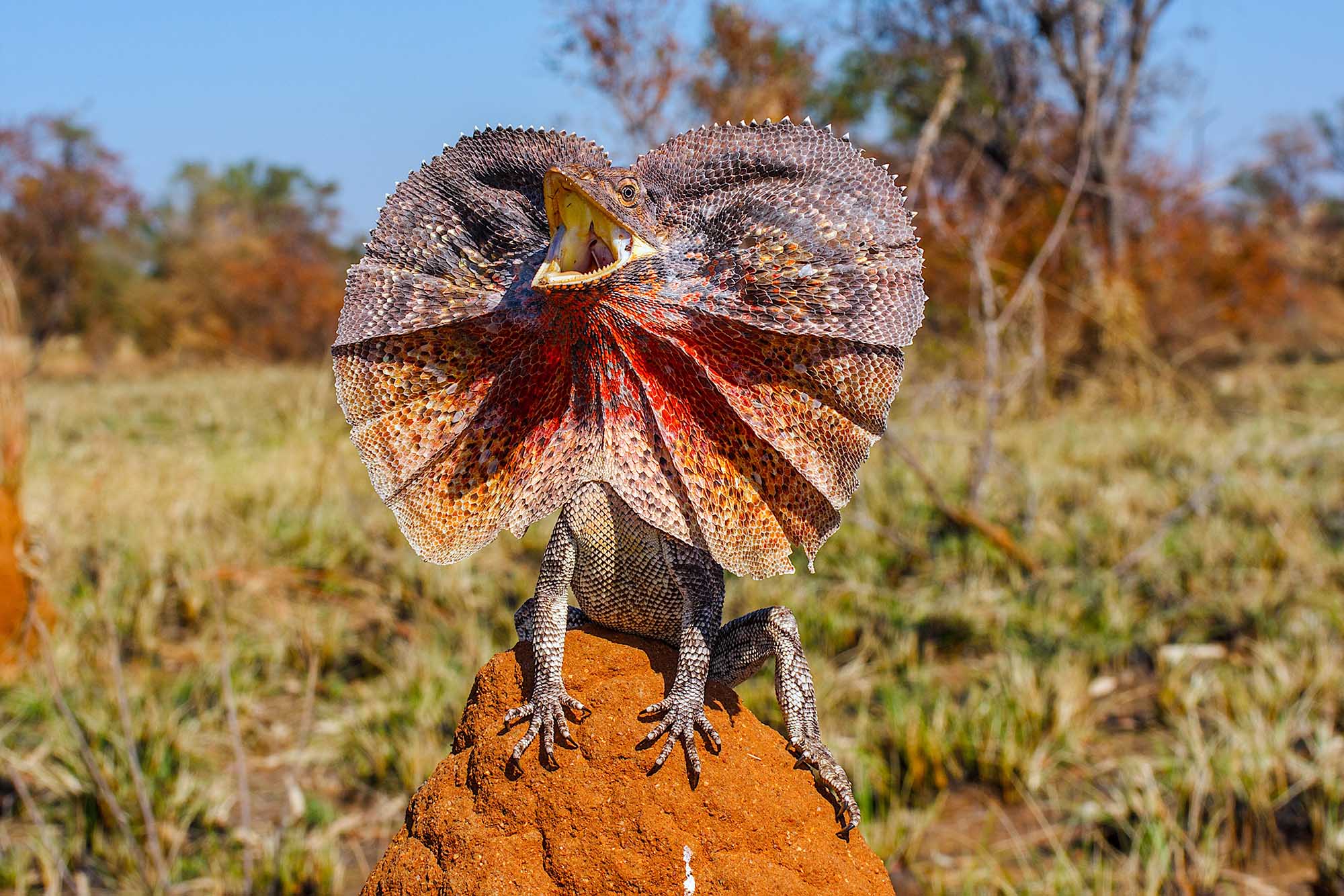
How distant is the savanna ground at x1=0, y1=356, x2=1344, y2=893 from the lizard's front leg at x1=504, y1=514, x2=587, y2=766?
0.25m

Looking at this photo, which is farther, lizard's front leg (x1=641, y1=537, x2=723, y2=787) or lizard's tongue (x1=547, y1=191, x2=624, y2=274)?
lizard's front leg (x1=641, y1=537, x2=723, y2=787)

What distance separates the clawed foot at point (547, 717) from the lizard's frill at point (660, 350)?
0.76ft

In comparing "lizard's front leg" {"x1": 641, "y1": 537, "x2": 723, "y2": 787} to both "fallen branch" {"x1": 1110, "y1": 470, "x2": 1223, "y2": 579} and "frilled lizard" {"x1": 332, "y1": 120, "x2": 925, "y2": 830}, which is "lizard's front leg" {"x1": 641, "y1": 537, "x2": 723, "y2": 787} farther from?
"fallen branch" {"x1": 1110, "y1": 470, "x2": 1223, "y2": 579}

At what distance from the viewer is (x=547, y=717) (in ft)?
4.48

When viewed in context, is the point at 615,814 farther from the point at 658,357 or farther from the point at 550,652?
the point at 658,357

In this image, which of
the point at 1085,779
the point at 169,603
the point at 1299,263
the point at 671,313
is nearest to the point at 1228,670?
the point at 1085,779

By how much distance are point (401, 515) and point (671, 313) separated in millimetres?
458

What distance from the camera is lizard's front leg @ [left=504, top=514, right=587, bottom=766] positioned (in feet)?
4.49

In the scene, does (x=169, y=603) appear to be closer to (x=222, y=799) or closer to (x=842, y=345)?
(x=222, y=799)

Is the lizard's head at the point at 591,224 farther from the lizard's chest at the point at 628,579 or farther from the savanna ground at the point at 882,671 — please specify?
the savanna ground at the point at 882,671

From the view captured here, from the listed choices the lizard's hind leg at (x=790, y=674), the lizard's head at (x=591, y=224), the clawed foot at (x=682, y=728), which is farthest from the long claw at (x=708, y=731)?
the lizard's head at (x=591, y=224)

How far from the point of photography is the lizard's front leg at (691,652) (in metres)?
1.35

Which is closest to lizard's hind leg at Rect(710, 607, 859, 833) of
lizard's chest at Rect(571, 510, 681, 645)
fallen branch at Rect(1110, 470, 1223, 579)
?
lizard's chest at Rect(571, 510, 681, 645)

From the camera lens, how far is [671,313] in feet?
4.35
